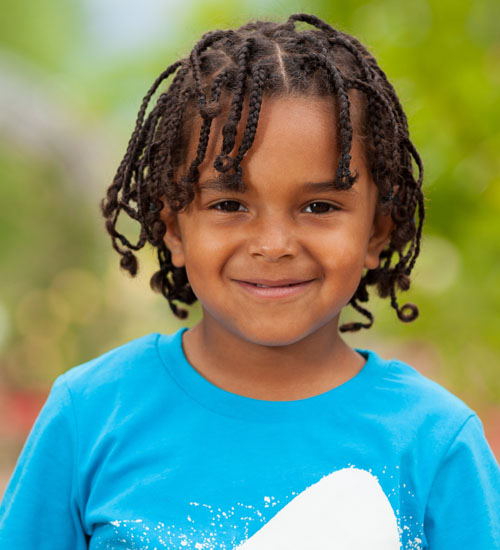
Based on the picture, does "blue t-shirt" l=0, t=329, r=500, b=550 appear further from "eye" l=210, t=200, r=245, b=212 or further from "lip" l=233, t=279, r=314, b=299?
"eye" l=210, t=200, r=245, b=212

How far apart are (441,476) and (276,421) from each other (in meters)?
0.37

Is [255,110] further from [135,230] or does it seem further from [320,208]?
[135,230]

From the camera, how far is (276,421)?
5.94 feet

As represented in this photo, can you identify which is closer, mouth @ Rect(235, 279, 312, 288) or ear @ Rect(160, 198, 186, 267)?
mouth @ Rect(235, 279, 312, 288)

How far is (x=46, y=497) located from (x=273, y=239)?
764 mm

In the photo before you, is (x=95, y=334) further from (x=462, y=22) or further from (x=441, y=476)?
(x=441, y=476)

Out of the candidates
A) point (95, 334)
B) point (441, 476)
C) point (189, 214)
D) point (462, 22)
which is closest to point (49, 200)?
point (95, 334)

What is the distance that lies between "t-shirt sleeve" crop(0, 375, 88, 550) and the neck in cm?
36

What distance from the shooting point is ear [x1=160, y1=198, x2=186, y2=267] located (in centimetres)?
201

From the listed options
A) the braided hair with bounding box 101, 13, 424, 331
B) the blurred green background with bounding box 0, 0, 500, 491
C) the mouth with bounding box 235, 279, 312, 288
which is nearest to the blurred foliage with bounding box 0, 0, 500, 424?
the blurred green background with bounding box 0, 0, 500, 491

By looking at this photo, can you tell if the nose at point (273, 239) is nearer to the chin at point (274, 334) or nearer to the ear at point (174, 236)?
the chin at point (274, 334)

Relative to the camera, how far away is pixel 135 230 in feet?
18.1

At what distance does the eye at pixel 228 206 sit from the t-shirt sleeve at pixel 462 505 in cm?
69

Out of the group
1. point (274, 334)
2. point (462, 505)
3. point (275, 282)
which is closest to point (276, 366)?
point (274, 334)
